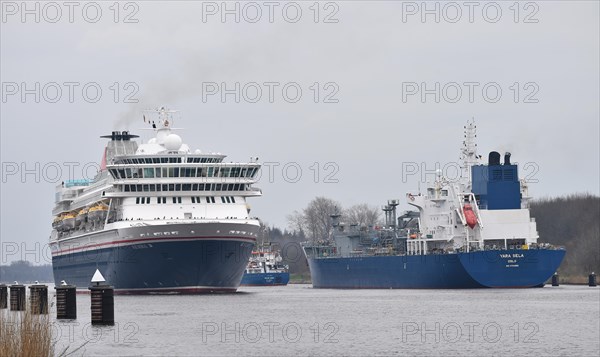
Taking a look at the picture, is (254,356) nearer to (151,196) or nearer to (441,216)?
(151,196)

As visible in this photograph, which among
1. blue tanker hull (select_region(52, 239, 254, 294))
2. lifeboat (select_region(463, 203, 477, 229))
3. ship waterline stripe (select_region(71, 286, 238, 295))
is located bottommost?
ship waterline stripe (select_region(71, 286, 238, 295))

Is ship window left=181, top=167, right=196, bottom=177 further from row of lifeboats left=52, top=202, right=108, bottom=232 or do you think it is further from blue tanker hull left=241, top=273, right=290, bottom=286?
blue tanker hull left=241, top=273, right=290, bottom=286

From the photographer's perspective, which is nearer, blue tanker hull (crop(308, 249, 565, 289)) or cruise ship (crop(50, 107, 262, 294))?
cruise ship (crop(50, 107, 262, 294))

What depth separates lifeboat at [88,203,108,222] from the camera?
282 feet

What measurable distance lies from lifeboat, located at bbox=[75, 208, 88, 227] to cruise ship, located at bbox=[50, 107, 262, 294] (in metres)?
4.10

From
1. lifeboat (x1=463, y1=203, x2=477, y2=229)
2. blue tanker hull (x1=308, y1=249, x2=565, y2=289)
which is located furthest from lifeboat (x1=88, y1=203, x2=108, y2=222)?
lifeboat (x1=463, y1=203, x2=477, y2=229)

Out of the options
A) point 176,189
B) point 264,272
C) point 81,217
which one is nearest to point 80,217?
point 81,217

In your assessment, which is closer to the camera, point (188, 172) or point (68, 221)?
point (188, 172)

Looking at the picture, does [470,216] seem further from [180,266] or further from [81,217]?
[81,217]

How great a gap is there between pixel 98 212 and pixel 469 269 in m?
26.7

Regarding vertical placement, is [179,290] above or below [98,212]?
below

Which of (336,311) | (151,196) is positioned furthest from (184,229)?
(336,311)

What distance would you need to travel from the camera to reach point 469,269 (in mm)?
89500

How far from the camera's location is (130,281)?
79312mm
